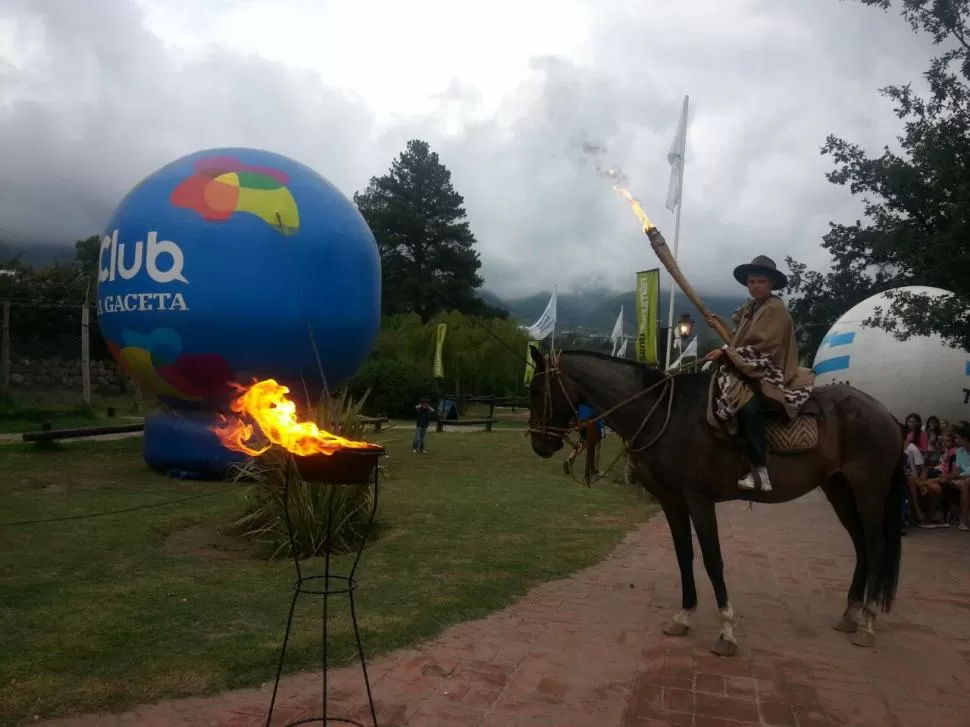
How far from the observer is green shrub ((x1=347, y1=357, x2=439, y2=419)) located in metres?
30.8

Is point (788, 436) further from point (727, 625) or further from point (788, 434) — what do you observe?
point (727, 625)

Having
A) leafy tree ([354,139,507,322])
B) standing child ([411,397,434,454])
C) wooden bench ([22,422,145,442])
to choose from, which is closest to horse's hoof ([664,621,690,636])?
standing child ([411,397,434,454])

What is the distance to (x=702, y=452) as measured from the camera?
557 centimetres

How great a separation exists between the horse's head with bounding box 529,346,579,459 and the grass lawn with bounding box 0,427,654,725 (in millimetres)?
1559

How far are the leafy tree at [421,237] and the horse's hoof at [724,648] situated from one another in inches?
1780

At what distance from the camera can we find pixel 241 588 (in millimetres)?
6402

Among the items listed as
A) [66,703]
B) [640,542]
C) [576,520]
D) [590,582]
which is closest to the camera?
[66,703]

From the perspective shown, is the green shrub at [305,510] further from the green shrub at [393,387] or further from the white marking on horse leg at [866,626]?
the green shrub at [393,387]

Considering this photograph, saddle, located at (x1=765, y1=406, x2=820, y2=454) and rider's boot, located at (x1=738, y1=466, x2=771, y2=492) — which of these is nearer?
rider's boot, located at (x1=738, y1=466, x2=771, y2=492)

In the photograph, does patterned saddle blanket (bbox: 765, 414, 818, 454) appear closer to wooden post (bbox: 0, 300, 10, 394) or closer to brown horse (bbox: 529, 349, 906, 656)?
brown horse (bbox: 529, 349, 906, 656)

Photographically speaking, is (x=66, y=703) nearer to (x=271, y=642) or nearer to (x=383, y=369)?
(x=271, y=642)

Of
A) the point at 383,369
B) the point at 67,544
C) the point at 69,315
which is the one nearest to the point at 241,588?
the point at 67,544

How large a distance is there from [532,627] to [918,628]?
10.6 feet

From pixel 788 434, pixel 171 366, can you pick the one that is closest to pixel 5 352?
pixel 171 366
